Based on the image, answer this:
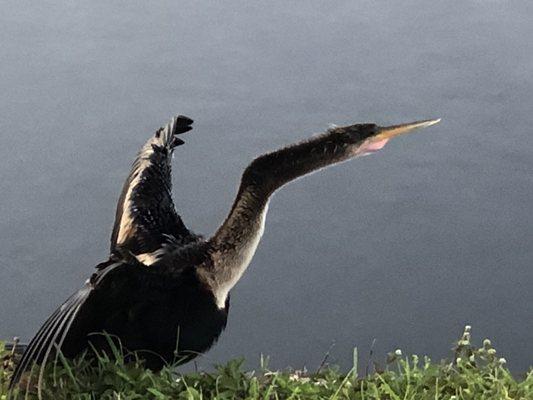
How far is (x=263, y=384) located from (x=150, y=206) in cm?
104

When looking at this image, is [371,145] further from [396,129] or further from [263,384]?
[263,384]

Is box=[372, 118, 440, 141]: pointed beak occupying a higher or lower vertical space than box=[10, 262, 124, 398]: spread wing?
higher

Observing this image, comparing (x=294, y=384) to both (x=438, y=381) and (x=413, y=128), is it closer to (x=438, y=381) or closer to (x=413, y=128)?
(x=438, y=381)

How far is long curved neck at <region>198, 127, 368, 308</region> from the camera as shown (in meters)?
4.70

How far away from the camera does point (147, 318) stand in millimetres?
4523

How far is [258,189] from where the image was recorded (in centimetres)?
474

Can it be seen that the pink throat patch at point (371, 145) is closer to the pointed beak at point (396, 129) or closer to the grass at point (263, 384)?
the pointed beak at point (396, 129)

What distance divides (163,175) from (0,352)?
1126mm

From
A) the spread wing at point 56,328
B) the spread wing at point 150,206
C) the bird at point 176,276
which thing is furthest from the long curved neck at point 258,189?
the spread wing at point 56,328

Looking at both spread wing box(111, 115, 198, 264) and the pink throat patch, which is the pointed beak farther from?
spread wing box(111, 115, 198, 264)

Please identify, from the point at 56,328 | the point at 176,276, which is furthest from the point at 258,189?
the point at 56,328

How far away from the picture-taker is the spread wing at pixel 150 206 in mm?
4871

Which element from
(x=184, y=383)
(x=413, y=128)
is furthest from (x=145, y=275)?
(x=413, y=128)

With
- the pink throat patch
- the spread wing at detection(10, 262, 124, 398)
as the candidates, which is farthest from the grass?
the pink throat patch
